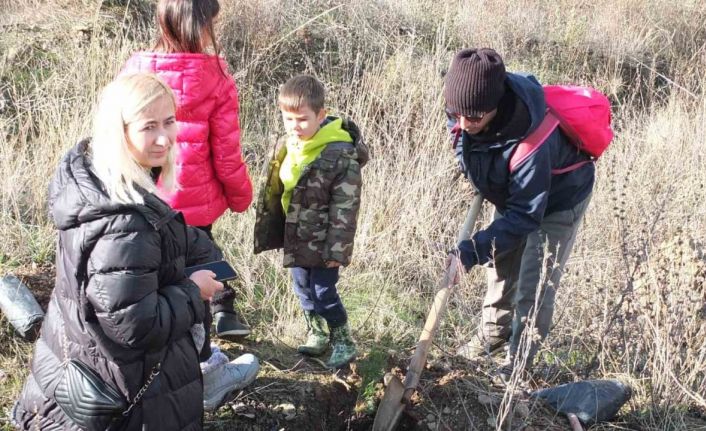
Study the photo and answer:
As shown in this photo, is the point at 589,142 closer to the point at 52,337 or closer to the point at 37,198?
the point at 52,337

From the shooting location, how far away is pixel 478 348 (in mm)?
3760

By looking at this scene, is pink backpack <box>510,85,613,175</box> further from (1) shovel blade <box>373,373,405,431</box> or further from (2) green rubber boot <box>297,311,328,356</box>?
(2) green rubber boot <box>297,311,328,356</box>

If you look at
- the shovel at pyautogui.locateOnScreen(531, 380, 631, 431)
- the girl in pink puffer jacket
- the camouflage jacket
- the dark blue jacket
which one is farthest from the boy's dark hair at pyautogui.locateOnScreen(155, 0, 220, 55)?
the shovel at pyautogui.locateOnScreen(531, 380, 631, 431)

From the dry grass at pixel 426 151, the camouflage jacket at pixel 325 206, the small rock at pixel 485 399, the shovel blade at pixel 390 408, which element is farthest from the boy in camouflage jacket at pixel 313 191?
the small rock at pixel 485 399

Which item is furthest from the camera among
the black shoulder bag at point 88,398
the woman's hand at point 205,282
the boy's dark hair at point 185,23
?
the boy's dark hair at point 185,23

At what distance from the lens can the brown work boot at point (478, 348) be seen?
145 inches

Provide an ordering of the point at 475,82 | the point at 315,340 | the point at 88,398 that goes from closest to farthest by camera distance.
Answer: the point at 88,398 → the point at 475,82 → the point at 315,340

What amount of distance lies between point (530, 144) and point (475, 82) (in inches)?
15.2

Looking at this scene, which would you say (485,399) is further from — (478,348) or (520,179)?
(520,179)

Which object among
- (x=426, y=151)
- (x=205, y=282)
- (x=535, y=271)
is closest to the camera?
(x=205, y=282)

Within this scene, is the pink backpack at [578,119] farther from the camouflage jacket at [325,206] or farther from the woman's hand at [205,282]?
the woman's hand at [205,282]

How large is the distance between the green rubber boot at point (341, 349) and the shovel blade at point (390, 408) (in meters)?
0.33

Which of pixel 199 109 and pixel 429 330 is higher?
pixel 199 109

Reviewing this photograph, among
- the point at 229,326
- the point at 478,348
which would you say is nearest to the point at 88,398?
the point at 229,326
